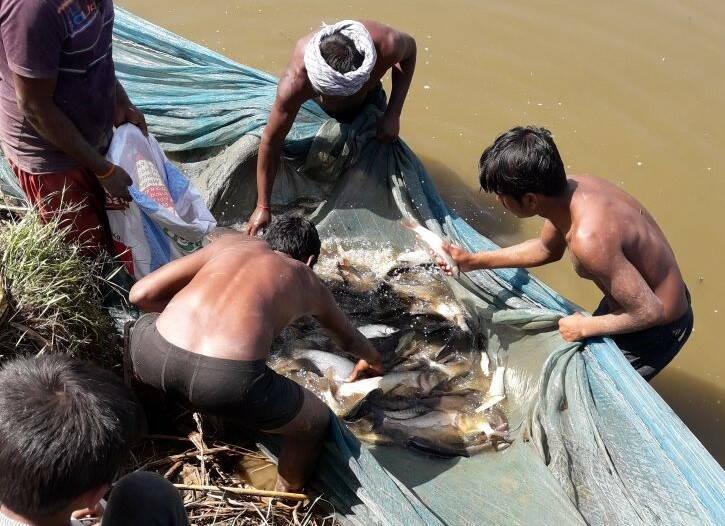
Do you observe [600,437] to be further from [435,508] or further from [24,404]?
[24,404]

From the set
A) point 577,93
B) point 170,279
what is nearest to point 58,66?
point 170,279

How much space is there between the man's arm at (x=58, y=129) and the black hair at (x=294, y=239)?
67 centimetres

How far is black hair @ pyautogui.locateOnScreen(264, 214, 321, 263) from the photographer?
2.85 m

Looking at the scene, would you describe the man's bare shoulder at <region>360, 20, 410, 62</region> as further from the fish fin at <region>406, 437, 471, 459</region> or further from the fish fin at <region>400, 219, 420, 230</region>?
the fish fin at <region>406, 437, 471, 459</region>

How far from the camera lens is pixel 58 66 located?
8.67 ft

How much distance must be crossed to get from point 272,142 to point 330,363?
3.80 feet

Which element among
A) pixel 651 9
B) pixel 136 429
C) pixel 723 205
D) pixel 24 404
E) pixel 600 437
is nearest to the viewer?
pixel 24 404

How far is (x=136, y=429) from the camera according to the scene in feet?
6.07

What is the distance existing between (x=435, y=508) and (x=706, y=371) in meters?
2.38

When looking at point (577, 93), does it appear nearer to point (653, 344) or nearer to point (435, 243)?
point (435, 243)

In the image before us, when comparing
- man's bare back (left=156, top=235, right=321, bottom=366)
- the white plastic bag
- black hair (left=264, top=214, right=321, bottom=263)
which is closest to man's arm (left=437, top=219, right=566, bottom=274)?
black hair (left=264, top=214, right=321, bottom=263)

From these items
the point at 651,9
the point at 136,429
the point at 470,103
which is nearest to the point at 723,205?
the point at 470,103

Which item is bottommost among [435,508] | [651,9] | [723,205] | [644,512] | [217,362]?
[435,508]

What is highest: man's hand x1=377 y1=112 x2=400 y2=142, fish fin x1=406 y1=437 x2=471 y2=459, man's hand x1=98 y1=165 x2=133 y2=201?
man's hand x1=377 y1=112 x2=400 y2=142
